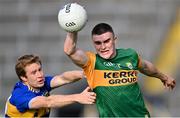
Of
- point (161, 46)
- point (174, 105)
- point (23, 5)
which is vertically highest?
point (23, 5)

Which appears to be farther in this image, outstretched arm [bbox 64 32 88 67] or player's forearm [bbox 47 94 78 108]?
player's forearm [bbox 47 94 78 108]

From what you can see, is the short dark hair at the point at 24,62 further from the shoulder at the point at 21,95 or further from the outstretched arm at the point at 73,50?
the outstretched arm at the point at 73,50

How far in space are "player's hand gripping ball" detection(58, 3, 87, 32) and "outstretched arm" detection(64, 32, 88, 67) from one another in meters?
0.07

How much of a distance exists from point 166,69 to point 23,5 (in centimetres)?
312

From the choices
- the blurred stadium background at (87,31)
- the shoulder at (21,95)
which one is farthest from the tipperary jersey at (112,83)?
the blurred stadium background at (87,31)

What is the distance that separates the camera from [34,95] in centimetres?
701

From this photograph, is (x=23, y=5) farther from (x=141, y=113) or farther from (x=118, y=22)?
(x=141, y=113)

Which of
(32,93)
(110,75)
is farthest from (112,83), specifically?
(32,93)

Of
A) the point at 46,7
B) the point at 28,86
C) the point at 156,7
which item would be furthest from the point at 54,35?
the point at 28,86

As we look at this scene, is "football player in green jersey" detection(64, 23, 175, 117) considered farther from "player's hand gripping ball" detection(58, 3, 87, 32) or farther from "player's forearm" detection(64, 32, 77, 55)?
"player's hand gripping ball" detection(58, 3, 87, 32)

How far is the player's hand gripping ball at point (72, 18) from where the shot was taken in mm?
6285

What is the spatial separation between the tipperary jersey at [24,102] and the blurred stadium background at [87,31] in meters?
5.23

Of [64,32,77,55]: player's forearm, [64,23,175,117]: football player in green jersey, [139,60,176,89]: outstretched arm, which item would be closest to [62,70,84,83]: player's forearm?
[64,23,175,117]: football player in green jersey

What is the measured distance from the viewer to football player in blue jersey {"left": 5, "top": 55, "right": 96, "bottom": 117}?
680cm
